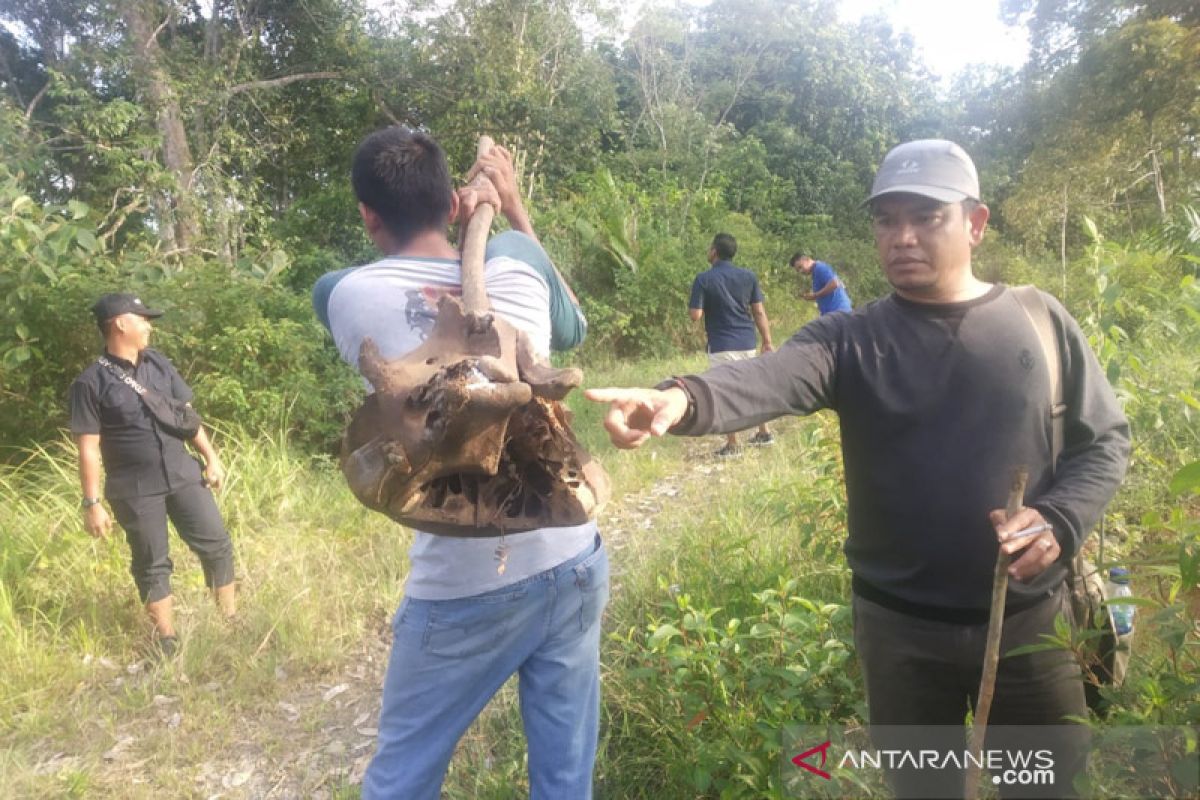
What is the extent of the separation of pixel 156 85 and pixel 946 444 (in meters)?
9.86

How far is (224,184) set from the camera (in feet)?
28.9

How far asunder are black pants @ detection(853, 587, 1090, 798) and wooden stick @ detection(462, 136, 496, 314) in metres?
1.14

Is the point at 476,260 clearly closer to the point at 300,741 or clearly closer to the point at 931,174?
the point at 931,174

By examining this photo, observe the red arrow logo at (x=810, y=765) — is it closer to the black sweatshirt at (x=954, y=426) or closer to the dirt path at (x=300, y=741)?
the black sweatshirt at (x=954, y=426)

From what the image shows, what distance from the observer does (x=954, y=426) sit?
5.55 ft

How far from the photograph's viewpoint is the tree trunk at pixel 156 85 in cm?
873

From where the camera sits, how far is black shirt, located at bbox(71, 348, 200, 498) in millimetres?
3707

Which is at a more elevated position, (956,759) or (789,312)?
(789,312)

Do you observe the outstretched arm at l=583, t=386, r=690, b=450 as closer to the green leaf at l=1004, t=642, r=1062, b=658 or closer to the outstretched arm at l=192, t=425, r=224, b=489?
the green leaf at l=1004, t=642, r=1062, b=658

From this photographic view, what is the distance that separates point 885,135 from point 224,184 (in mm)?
15079

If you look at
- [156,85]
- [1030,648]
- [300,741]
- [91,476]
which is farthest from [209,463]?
[156,85]

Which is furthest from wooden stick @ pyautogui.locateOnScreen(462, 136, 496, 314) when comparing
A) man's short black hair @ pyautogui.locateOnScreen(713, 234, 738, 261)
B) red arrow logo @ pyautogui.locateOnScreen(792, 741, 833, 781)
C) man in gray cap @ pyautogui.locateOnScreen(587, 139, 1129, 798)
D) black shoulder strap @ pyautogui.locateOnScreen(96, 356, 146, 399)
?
man's short black hair @ pyautogui.locateOnScreen(713, 234, 738, 261)

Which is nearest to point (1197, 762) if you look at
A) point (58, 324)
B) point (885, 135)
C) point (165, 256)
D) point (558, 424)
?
point (558, 424)

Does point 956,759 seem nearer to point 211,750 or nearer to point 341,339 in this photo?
point 341,339
